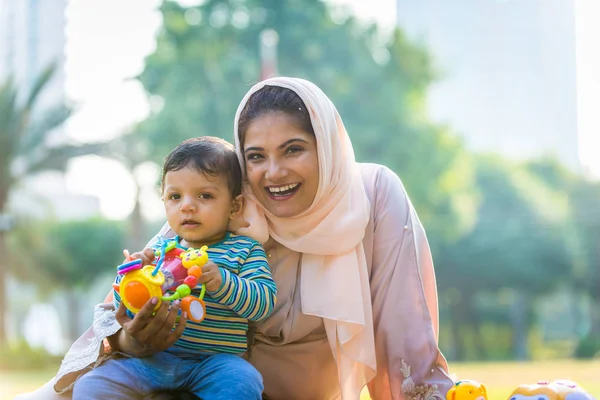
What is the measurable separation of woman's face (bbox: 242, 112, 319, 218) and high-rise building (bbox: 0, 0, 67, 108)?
831 inches

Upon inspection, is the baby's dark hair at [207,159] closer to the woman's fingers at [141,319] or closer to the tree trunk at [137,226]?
the woman's fingers at [141,319]

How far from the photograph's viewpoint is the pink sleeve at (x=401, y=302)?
312 centimetres

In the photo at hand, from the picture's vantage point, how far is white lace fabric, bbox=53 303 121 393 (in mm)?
2895

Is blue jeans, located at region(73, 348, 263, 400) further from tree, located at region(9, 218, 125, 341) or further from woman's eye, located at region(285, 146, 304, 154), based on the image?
tree, located at region(9, 218, 125, 341)

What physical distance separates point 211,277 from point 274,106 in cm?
85

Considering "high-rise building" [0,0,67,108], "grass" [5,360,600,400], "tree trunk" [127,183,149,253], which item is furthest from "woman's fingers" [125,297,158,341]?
"high-rise building" [0,0,67,108]

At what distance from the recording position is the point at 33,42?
29.2 metres

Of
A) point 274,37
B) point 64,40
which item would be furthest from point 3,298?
point 274,37

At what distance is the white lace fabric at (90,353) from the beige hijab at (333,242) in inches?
21.8

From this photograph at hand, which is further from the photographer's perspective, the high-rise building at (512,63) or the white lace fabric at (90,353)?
the high-rise building at (512,63)

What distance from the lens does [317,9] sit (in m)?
28.1

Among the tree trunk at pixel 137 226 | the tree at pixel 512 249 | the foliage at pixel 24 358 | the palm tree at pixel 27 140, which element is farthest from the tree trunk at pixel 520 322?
the palm tree at pixel 27 140

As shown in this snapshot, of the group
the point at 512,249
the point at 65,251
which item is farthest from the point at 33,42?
the point at 512,249

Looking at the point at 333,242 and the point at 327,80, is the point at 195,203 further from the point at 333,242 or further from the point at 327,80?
the point at 327,80
